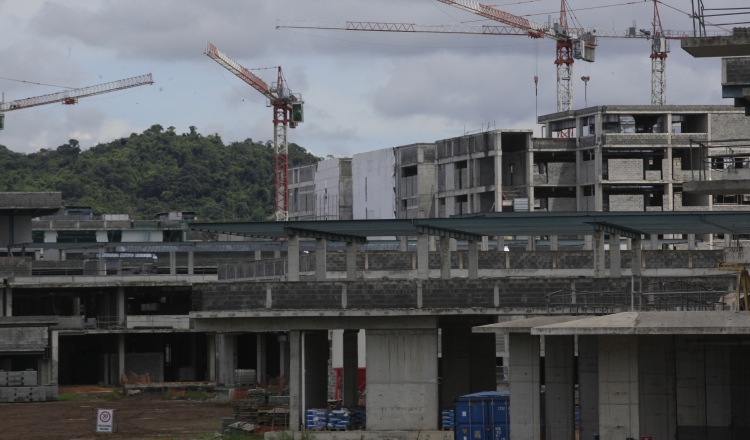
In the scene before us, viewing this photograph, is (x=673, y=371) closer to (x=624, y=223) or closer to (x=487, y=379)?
(x=624, y=223)

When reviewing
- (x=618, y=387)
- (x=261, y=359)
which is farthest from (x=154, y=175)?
(x=618, y=387)

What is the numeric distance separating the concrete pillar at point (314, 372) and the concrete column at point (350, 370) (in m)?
5.97

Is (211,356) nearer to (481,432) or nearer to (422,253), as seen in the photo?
(422,253)

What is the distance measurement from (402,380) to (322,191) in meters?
83.3

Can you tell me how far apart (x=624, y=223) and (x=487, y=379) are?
35.8 feet

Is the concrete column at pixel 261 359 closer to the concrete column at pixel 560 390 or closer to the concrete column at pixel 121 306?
the concrete column at pixel 121 306

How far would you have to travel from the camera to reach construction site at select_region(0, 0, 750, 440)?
37625mm

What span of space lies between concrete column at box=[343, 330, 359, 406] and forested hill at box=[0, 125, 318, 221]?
358 feet

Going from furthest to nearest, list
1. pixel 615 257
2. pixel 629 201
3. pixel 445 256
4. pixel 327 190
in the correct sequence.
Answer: pixel 327 190 < pixel 629 201 < pixel 615 257 < pixel 445 256

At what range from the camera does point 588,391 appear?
40219mm

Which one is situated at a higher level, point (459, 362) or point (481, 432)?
point (459, 362)

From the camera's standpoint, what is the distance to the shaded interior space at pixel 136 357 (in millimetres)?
87000

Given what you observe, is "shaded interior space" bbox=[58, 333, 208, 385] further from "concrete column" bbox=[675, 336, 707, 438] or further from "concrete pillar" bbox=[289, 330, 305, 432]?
"concrete column" bbox=[675, 336, 707, 438]

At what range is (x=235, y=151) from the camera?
633 ft
